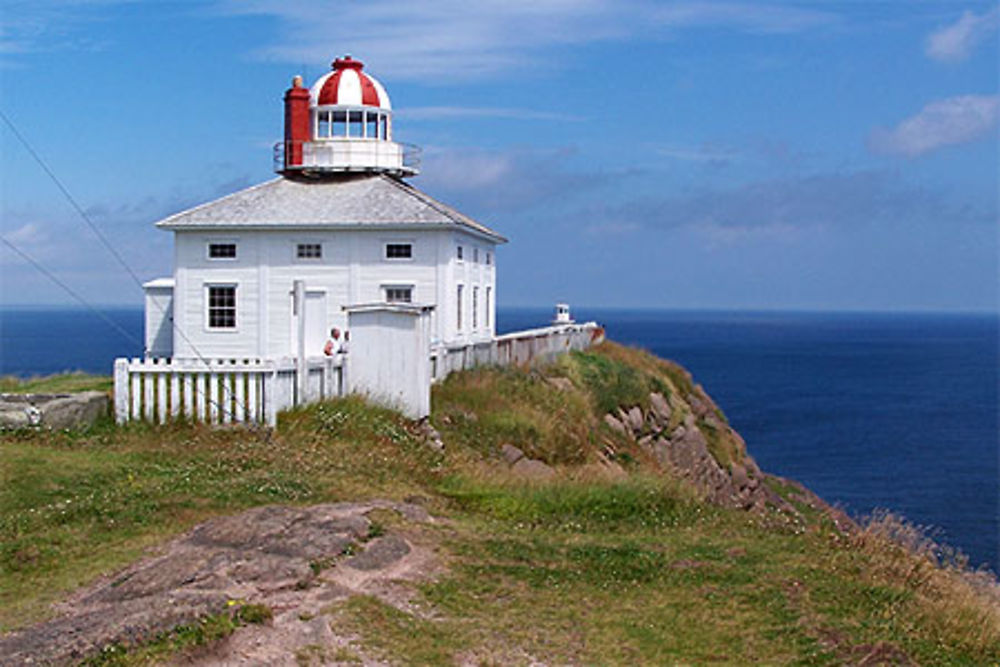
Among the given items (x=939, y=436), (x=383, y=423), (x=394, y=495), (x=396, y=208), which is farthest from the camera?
(x=939, y=436)

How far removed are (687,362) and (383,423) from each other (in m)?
107

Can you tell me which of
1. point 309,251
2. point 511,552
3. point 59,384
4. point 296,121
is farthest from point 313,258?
point 511,552

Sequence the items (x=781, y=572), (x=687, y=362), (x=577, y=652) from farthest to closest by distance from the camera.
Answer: (x=687, y=362)
(x=781, y=572)
(x=577, y=652)

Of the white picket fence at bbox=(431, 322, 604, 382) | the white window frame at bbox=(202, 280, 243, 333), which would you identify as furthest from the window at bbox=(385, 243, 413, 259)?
the white window frame at bbox=(202, 280, 243, 333)

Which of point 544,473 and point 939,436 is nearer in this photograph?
point 544,473

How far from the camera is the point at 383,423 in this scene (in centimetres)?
1861

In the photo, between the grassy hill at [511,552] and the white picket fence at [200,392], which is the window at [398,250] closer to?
the grassy hill at [511,552]

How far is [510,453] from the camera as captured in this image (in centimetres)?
2045

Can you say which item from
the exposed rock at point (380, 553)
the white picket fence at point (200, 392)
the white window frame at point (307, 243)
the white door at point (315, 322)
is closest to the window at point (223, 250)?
the white window frame at point (307, 243)

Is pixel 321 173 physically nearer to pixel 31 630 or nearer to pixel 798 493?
pixel 798 493

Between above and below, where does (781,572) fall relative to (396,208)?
below

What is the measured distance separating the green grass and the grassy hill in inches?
334

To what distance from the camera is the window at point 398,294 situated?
29734mm

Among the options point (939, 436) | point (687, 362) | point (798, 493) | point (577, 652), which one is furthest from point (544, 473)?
point (687, 362)
